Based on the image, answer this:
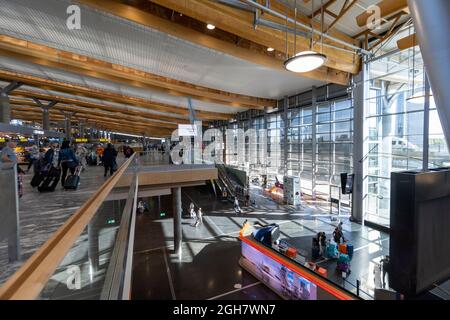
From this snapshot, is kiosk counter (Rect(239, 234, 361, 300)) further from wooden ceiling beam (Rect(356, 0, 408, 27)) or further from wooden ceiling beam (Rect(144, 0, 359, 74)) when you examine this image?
wooden ceiling beam (Rect(356, 0, 408, 27))

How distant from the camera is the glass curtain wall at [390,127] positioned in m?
9.37

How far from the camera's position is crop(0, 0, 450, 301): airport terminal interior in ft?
7.56

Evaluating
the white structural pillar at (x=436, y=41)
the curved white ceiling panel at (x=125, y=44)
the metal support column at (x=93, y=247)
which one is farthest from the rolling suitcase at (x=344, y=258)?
the curved white ceiling panel at (x=125, y=44)

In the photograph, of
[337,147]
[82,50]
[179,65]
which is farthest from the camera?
[337,147]

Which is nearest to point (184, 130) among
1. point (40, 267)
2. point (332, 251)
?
point (332, 251)

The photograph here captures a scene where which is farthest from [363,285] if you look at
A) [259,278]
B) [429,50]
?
[429,50]

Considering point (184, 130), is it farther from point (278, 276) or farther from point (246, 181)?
point (278, 276)

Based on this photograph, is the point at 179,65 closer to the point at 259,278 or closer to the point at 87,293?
the point at 259,278

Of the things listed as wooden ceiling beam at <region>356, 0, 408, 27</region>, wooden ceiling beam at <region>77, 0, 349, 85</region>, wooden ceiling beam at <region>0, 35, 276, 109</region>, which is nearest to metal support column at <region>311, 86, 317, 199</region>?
Result: wooden ceiling beam at <region>77, 0, 349, 85</region>

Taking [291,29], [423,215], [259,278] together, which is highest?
[291,29]

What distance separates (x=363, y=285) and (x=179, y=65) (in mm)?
11144

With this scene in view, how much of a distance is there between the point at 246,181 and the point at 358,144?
914 cm

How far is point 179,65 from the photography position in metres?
10.1
